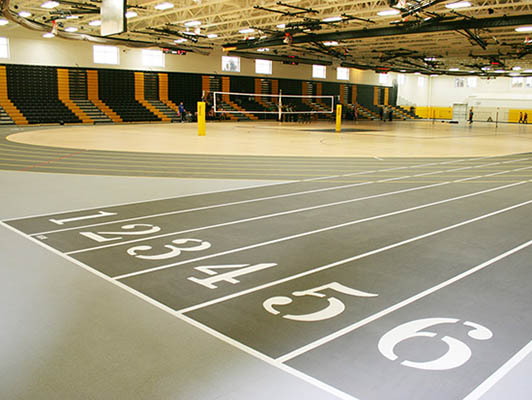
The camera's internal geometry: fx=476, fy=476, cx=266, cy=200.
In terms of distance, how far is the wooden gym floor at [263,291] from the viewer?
2.79 m

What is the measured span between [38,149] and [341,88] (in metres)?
38.2

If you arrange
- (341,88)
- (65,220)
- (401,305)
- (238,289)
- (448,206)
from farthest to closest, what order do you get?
(341,88) → (448,206) → (65,220) → (238,289) → (401,305)

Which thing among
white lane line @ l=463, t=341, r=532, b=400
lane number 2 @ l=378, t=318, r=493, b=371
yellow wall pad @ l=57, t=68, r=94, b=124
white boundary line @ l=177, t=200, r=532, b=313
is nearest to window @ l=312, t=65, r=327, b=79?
yellow wall pad @ l=57, t=68, r=94, b=124

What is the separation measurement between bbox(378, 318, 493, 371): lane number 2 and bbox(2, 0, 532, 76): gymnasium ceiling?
13.9 metres

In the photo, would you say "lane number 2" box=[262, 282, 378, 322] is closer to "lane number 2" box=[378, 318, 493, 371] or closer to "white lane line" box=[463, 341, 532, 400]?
"lane number 2" box=[378, 318, 493, 371]

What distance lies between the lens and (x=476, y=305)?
3.89 m

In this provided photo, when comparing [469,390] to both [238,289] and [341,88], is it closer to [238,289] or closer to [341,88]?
[238,289]

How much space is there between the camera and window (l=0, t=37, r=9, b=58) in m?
28.2

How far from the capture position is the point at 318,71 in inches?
1821

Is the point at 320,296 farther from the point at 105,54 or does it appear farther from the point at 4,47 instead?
the point at 105,54

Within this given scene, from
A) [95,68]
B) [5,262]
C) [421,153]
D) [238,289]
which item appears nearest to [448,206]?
[238,289]

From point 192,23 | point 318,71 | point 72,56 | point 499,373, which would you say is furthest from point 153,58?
point 499,373

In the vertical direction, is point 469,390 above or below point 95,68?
below

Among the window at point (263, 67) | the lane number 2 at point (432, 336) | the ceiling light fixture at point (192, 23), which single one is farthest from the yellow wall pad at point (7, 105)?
the lane number 2 at point (432, 336)
